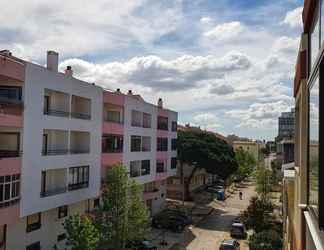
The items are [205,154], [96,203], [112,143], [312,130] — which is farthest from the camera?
[205,154]

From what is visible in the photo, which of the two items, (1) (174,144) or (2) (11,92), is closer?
(2) (11,92)

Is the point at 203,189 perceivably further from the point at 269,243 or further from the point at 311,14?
the point at 311,14

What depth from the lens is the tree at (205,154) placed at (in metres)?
54.8

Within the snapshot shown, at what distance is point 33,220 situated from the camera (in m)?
25.7

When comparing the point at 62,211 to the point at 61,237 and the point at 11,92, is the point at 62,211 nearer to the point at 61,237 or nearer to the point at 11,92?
the point at 61,237

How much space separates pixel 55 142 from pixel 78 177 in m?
3.40

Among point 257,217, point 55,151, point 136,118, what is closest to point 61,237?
point 55,151

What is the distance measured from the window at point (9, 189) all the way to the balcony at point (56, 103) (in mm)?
5479

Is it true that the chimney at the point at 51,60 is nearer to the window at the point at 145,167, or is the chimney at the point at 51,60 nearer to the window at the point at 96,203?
the window at the point at 96,203

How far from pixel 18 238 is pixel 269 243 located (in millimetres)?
16265

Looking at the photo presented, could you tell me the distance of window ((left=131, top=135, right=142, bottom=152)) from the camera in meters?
39.4

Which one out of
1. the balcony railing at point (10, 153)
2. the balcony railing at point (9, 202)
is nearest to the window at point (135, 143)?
the balcony railing at point (10, 153)

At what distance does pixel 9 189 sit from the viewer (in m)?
21.0

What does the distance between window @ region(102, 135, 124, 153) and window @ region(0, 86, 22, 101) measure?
38.8 feet
